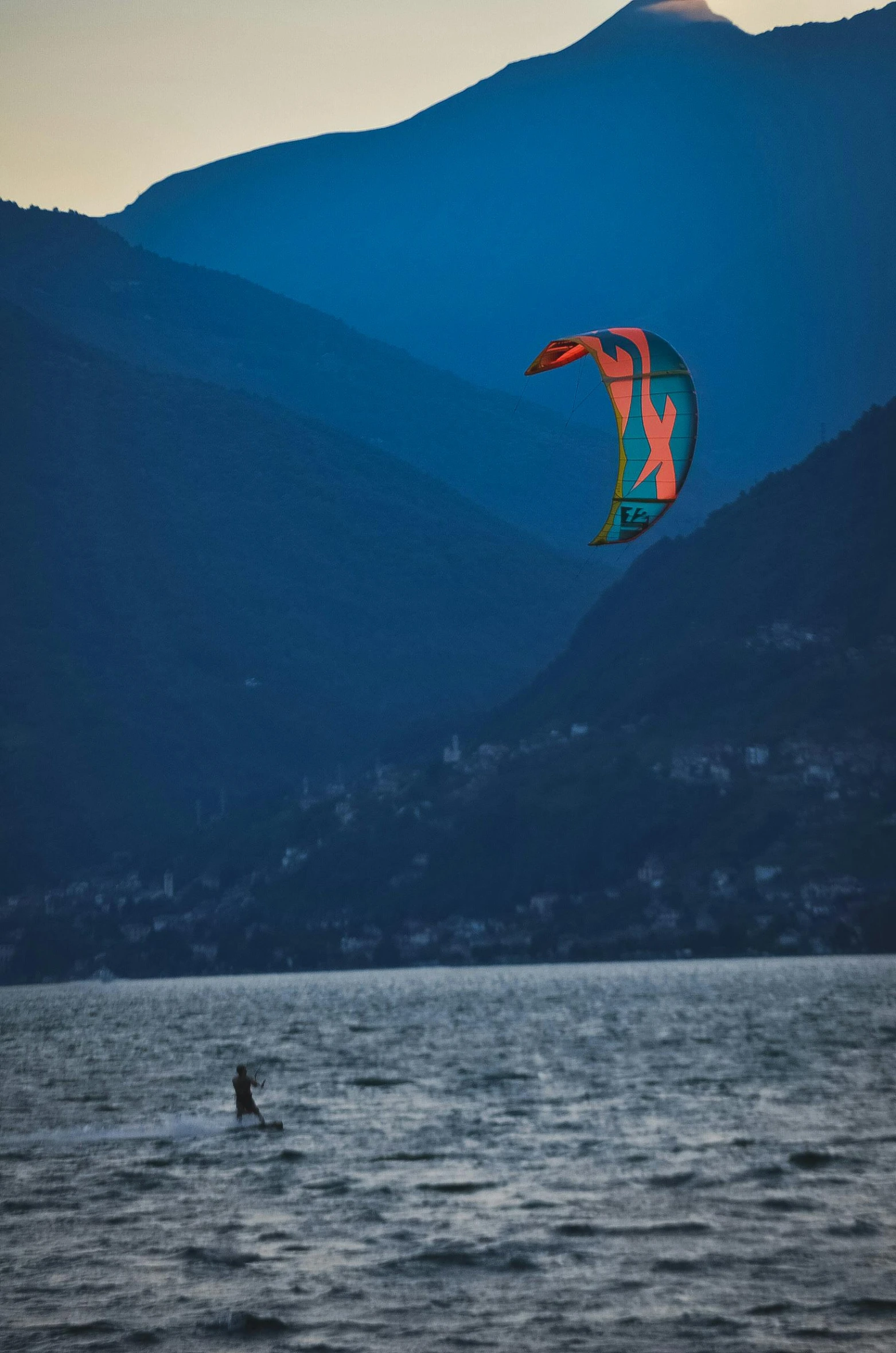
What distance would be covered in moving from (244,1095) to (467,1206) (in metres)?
21.4

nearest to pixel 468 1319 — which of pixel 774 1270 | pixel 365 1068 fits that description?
pixel 774 1270

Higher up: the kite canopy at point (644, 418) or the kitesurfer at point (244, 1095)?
the kite canopy at point (644, 418)

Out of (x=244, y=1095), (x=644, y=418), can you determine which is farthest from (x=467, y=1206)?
(x=644, y=418)

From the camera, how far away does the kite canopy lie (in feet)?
183

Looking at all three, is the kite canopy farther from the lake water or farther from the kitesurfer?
the kitesurfer

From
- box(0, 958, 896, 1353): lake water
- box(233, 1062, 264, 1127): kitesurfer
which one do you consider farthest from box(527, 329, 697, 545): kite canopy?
box(233, 1062, 264, 1127): kitesurfer

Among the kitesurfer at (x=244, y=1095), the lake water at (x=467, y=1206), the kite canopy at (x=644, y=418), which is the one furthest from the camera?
the kitesurfer at (x=244, y=1095)

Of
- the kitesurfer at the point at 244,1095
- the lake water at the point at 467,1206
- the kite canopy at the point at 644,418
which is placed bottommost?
the lake water at the point at 467,1206

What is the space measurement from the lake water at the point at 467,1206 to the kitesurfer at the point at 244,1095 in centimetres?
132

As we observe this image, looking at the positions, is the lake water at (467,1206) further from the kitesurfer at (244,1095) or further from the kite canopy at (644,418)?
the kite canopy at (644,418)

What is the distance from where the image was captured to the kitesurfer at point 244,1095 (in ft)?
208

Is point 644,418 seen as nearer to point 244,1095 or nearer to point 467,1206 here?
point 467,1206

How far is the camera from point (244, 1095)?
64.4m

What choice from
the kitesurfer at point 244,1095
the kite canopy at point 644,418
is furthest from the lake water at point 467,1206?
the kite canopy at point 644,418
